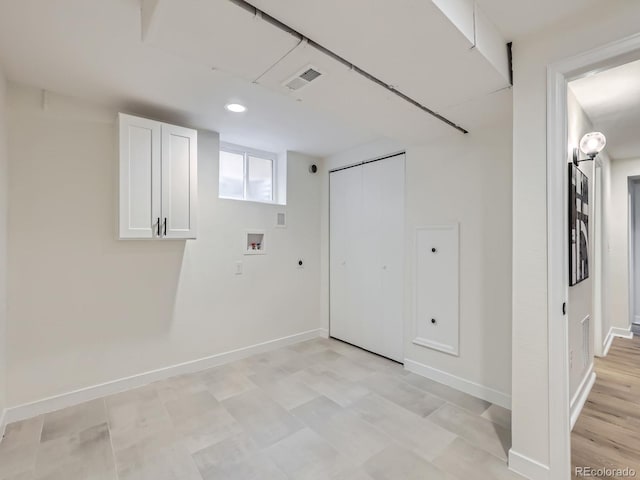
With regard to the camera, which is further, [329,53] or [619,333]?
[619,333]

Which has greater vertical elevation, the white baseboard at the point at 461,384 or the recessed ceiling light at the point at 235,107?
the recessed ceiling light at the point at 235,107

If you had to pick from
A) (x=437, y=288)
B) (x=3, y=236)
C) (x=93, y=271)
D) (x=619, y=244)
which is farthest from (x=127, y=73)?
(x=619, y=244)

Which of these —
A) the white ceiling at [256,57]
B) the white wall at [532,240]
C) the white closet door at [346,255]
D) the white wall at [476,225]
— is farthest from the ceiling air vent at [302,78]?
the white closet door at [346,255]

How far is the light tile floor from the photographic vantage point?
1749 millimetres

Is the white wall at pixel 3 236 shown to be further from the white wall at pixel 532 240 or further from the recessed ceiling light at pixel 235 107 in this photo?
the white wall at pixel 532 240

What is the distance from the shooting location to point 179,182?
8.96 ft

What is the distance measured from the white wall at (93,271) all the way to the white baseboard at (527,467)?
2650 mm

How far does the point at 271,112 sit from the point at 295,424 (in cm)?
256

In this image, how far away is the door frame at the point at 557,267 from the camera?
5.21ft

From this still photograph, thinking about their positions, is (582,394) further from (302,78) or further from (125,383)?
(125,383)

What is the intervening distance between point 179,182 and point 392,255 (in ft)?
7.55

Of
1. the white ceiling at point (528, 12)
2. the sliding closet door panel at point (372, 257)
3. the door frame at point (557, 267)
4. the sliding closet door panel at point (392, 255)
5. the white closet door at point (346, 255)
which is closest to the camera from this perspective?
the white ceiling at point (528, 12)

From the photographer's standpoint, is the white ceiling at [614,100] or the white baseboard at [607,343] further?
the white baseboard at [607,343]

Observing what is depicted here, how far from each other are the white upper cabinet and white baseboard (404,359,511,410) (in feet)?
8.34
